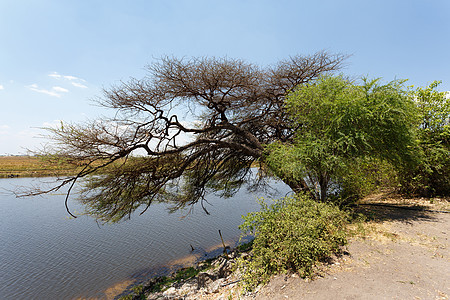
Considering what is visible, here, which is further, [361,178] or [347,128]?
[361,178]

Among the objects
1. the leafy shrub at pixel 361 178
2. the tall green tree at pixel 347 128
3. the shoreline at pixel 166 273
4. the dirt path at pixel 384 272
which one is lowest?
the shoreline at pixel 166 273

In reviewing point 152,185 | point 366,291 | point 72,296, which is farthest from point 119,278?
point 366,291

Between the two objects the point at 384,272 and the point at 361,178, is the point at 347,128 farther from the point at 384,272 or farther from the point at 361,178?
the point at 384,272

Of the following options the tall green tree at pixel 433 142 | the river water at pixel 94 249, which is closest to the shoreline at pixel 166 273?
the river water at pixel 94 249

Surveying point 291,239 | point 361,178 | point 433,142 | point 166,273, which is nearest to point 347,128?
point 361,178

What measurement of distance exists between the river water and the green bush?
1.31 meters

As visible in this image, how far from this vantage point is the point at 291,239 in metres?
5.23

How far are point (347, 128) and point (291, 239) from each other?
459cm

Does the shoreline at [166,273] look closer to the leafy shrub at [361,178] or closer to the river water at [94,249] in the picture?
the river water at [94,249]

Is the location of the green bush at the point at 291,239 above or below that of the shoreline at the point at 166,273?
above

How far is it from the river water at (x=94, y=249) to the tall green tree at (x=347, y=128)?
2.42m

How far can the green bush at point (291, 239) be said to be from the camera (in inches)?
197

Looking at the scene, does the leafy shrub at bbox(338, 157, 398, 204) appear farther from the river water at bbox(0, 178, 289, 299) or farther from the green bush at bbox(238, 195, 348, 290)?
the river water at bbox(0, 178, 289, 299)

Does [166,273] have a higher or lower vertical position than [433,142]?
lower
